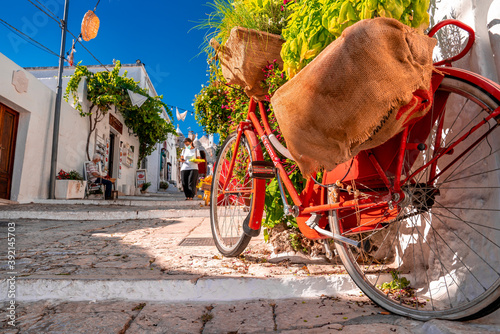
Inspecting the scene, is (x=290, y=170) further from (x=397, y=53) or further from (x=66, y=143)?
(x=66, y=143)

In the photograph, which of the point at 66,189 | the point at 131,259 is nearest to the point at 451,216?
the point at 131,259

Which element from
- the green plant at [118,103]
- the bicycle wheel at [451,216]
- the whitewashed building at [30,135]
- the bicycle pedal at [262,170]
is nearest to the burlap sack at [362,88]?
the bicycle wheel at [451,216]

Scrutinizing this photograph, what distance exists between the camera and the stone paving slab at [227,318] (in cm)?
125

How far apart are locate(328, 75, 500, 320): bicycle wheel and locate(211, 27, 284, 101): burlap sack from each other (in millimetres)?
1074

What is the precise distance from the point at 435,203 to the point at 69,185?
8.67m

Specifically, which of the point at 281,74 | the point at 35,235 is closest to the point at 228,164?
A: the point at 281,74

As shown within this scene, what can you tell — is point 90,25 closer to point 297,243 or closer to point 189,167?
point 189,167

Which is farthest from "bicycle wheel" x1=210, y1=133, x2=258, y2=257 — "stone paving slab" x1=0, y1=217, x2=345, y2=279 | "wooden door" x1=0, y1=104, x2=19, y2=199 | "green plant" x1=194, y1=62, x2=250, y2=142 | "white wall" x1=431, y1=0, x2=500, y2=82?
"wooden door" x1=0, y1=104, x2=19, y2=199

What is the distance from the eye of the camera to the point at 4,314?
148 centimetres

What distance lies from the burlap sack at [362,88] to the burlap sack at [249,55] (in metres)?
1.03

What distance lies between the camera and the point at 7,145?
23.2 feet

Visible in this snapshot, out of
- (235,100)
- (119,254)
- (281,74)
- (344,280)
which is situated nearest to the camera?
(344,280)

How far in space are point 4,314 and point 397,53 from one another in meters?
1.99

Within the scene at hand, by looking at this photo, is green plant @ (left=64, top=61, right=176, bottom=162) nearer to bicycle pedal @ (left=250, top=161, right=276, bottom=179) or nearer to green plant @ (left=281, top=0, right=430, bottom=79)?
bicycle pedal @ (left=250, top=161, right=276, bottom=179)
